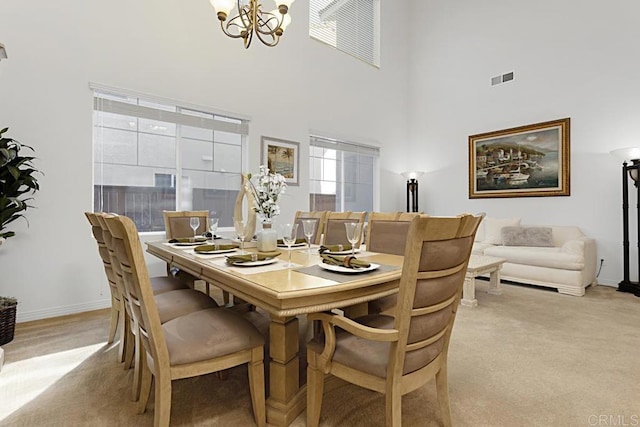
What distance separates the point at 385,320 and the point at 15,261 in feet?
10.5

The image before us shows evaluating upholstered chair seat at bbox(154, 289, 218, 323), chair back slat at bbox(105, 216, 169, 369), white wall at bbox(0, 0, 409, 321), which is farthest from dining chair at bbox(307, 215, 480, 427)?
white wall at bbox(0, 0, 409, 321)

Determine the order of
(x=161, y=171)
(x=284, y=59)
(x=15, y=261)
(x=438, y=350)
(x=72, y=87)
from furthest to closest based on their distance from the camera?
(x=284, y=59) → (x=161, y=171) → (x=72, y=87) → (x=15, y=261) → (x=438, y=350)

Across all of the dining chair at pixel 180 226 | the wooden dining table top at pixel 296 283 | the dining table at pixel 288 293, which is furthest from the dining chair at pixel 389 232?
the dining chair at pixel 180 226

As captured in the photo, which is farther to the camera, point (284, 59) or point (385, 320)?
point (284, 59)

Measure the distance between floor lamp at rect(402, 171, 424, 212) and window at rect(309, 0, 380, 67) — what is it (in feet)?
7.18

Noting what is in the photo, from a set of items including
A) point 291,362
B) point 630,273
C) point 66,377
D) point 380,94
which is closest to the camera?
point 291,362

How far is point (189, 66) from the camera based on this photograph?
3.73 meters

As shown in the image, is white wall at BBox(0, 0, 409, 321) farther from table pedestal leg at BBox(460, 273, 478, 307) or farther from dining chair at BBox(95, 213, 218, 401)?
table pedestal leg at BBox(460, 273, 478, 307)

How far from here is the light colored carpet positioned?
5.02 ft

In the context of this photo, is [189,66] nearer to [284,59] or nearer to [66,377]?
[284,59]

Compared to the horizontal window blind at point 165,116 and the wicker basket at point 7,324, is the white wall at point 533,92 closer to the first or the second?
the horizontal window blind at point 165,116

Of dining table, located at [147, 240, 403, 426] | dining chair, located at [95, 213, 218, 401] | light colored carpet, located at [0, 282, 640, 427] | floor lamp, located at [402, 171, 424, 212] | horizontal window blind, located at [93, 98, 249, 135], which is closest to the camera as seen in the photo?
dining table, located at [147, 240, 403, 426]

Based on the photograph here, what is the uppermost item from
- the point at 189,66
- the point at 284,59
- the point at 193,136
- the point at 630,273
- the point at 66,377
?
the point at 284,59

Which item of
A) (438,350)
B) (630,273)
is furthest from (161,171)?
(630,273)
